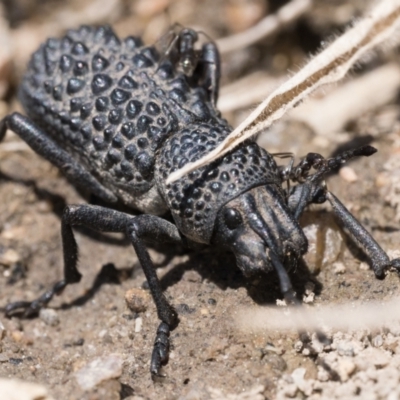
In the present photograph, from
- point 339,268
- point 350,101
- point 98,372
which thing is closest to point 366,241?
point 339,268

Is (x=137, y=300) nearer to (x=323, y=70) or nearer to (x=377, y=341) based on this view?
(x=377, y=341)

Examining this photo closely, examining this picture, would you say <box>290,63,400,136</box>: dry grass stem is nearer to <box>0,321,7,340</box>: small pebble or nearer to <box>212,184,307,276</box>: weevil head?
<box>212,184,307,276</box>: weevil head

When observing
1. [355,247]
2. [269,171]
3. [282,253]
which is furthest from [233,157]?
[355,247]

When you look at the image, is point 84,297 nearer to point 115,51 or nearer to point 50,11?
point 115,51

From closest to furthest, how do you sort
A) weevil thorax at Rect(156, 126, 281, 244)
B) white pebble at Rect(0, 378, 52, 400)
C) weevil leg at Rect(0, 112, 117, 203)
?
1. white pebble at Rect(0, 378, 52, 400)
2. weevil thorax at Rect(156, 126, 281, 244)
3. weevil leg at Rect(0, 112, 117, 203)

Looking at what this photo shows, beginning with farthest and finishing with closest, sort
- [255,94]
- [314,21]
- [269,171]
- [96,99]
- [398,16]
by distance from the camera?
1. [314,21]
2. [255,94]
3. [96,99]
4. [269,171]
5. [398,16]

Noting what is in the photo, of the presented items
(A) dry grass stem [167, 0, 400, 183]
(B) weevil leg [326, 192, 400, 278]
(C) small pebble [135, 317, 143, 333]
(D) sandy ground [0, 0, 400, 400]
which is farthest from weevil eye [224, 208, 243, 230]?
(C) small pebble [135, 317, 143, 333]

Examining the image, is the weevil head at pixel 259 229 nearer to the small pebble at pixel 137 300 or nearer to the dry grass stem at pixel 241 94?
the small pebble at pixel 137 300
